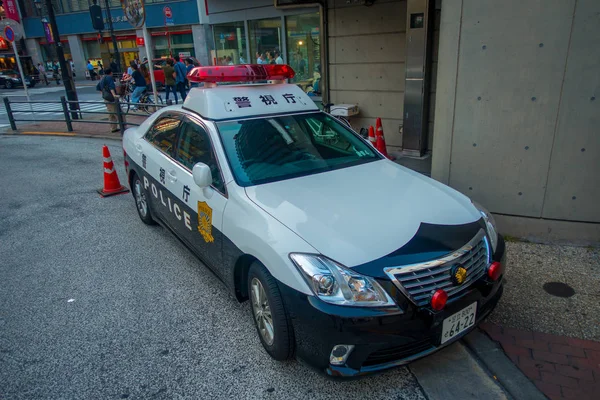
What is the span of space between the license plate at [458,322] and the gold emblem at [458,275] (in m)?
0.20

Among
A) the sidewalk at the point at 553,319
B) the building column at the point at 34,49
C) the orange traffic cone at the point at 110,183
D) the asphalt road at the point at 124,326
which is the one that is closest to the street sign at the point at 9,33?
the orange traffic cone at the point at 110,183

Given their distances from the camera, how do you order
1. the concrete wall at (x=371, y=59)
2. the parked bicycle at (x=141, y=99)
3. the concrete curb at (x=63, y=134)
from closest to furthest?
the concrete wall at (x=371, y=59) → the concrete curb at (x=63, y=134) → the parked bicycle at (x=141, y=99)

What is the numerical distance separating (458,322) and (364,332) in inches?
27.2

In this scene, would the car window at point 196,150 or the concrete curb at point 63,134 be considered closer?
the car window at point 196,150

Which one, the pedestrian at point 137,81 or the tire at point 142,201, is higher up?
the pedestrian at point 137,81

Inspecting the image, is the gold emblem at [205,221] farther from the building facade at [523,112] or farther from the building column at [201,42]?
the building column at [201,42]

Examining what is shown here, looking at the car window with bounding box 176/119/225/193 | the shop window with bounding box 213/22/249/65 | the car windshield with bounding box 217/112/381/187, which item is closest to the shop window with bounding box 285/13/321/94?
the shop window with bounding box 213/22/249/65

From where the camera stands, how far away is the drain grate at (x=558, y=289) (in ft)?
11.3

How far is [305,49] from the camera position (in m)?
10.8

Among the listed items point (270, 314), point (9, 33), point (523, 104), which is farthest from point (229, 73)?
point (9, 33)

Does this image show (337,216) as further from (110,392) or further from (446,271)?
(110,392)

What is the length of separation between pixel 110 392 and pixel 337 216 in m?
1.88

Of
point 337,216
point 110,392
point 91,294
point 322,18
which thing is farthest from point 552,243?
point 322,18

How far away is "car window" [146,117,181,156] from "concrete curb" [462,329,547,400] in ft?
10.5
